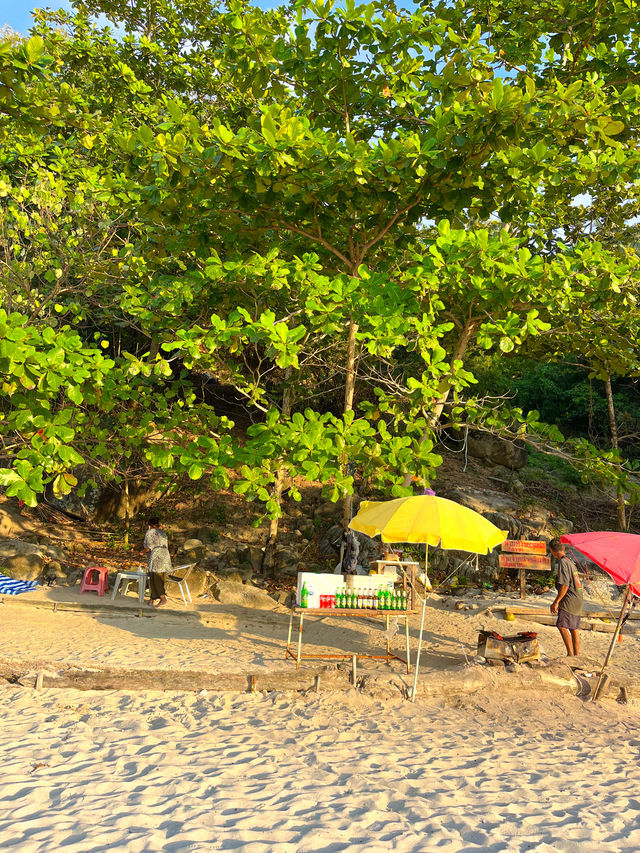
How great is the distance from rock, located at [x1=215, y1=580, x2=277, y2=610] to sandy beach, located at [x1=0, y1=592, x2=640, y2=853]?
384cm

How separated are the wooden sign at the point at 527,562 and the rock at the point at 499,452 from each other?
24.2ft

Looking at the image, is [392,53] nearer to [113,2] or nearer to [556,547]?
[556,547]

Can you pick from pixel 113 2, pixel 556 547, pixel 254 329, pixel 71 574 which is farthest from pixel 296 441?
pixel 113 2

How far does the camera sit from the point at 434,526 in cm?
621

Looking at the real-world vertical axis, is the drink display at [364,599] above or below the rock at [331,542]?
below

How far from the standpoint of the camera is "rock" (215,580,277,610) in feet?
38.8

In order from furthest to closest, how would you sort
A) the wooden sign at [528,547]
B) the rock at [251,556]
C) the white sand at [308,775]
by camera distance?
the rock at [251,556]
the wooden sign at [528,547]
the white sand at [308,775]

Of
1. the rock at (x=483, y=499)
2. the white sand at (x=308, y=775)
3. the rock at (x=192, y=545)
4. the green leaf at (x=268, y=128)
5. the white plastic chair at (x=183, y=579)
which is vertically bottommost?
the white sand at (x=308, y=775)

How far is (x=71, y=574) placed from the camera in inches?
518

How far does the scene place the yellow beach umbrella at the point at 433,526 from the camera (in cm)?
620

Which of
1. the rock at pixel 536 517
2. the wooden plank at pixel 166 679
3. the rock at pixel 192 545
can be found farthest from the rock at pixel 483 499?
the wooden plank at pixel 166 679

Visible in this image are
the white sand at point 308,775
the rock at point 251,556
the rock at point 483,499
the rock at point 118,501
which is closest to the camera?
the white sand at point 308,775

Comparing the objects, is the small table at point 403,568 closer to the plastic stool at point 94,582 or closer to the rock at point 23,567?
the plastic stool at point 94,582

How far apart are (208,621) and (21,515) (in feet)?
31.1
